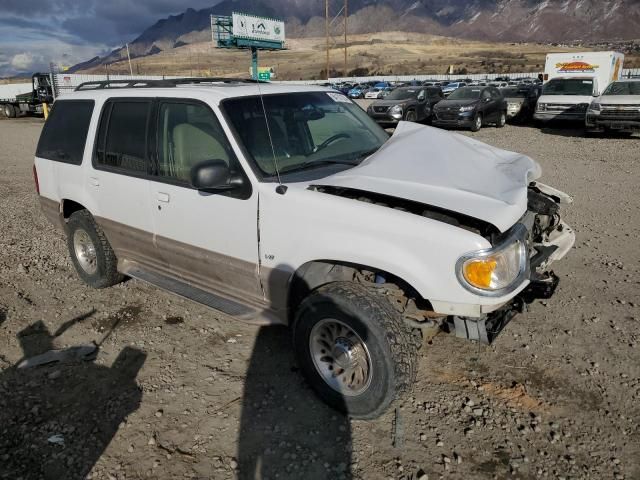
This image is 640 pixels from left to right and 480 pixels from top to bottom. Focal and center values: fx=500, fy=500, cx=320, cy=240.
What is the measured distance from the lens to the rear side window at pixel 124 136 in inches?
154

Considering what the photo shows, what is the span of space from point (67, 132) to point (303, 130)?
2459mm

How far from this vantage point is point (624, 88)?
14805 millimetres

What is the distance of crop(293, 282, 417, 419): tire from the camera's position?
280 cm

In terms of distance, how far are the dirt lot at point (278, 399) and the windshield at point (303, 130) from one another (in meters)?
1.50

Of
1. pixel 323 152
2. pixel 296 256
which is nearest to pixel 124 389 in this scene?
pixel 296 256

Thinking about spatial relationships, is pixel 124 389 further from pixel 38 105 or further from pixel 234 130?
pixel 38 105

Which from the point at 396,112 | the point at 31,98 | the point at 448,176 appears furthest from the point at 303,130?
the point at 31,98

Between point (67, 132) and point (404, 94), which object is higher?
point (404, 94)

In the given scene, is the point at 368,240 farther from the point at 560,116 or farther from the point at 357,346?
the point at 560,116

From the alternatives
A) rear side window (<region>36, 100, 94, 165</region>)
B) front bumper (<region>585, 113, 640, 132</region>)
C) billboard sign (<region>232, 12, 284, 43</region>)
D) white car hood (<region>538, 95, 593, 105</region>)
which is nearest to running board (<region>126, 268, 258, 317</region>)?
rear side window (<region>36, 100, 94, 165</region>)

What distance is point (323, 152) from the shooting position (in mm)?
3703

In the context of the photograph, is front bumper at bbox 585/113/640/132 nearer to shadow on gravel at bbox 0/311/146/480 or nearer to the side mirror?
the side mirror

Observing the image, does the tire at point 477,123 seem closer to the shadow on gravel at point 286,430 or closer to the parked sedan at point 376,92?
the shadow on gravel at point 286,430

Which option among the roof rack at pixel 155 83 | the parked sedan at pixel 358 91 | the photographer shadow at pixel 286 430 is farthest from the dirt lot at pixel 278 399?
the parked sedan at pixel 358 91
